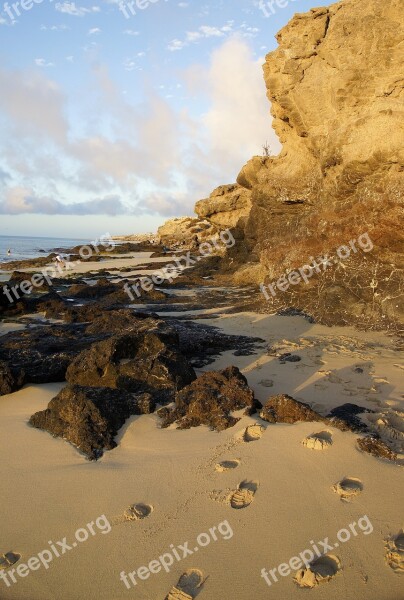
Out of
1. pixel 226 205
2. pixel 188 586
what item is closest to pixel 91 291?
pixel 226 205

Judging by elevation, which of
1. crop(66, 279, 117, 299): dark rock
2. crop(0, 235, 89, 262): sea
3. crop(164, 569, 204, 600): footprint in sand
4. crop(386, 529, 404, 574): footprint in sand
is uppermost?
crop(0, 235, 89, 262): sea

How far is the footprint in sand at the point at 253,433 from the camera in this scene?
3.47 metres

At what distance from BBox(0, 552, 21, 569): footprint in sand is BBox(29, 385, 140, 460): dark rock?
3.32 feet

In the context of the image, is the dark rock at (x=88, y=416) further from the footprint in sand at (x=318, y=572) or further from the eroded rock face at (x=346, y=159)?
the eroded rock face at (x=346, y=159)

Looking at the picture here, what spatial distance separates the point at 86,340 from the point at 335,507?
16.3 feet

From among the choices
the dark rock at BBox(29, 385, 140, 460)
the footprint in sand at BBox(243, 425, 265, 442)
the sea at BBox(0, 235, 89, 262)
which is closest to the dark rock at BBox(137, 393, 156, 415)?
the dark rock at BBox(29, 385, 140, 460)

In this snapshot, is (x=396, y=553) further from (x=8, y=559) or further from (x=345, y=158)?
(x=345, y=158)

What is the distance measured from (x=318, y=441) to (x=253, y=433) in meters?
0.56

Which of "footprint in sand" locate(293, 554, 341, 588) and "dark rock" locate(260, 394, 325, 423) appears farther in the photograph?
"dark rock" locate(260, 394, 325, 423)

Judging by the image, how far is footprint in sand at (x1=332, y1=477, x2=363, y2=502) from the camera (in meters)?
2.73

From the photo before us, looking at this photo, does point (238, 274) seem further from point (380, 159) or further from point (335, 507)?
point (335, 507)

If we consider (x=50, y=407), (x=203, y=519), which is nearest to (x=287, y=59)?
(x=50, y=407)

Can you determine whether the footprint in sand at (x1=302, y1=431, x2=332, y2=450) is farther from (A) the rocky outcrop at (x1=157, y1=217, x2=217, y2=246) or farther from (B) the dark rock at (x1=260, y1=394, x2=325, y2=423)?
(A) the rocky outcrop at (x1=157, y1=217, x2=217, y2=246)

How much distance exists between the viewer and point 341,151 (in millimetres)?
9109
